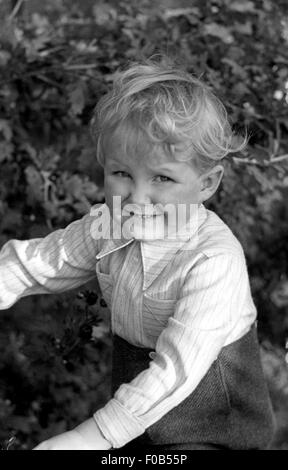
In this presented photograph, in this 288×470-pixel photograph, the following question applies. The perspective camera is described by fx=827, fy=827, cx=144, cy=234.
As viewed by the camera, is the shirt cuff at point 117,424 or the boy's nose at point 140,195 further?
the boy's nose at point 140,195

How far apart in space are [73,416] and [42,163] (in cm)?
103

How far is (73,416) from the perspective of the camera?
328 centimetres

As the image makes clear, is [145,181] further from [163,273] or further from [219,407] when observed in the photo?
[219,407]

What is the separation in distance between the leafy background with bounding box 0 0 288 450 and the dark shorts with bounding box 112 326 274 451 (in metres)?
0.83

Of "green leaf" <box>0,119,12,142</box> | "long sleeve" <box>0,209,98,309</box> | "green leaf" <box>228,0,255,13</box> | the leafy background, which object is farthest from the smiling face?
"green leaf" <box>228,0,255,13</box>

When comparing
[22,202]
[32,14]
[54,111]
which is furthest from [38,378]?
[32,14]

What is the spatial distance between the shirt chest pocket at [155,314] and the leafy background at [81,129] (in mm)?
930

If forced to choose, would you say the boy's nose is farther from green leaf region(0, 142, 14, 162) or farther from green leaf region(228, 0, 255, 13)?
green leaf region(228, 0, 255, 13)


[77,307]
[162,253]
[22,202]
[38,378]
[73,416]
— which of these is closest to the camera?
[162,253]

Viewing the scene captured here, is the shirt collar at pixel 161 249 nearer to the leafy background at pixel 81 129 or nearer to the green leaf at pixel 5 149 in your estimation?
the leafy background at pixel 81 129

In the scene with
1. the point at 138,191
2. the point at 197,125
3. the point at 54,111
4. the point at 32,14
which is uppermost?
the point at 197,125

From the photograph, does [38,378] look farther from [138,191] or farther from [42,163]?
[138,191]

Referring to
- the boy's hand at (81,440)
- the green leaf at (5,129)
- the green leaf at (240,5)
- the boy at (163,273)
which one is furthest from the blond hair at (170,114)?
the green leaf at (240,5)

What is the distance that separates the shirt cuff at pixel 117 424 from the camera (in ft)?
5.50
